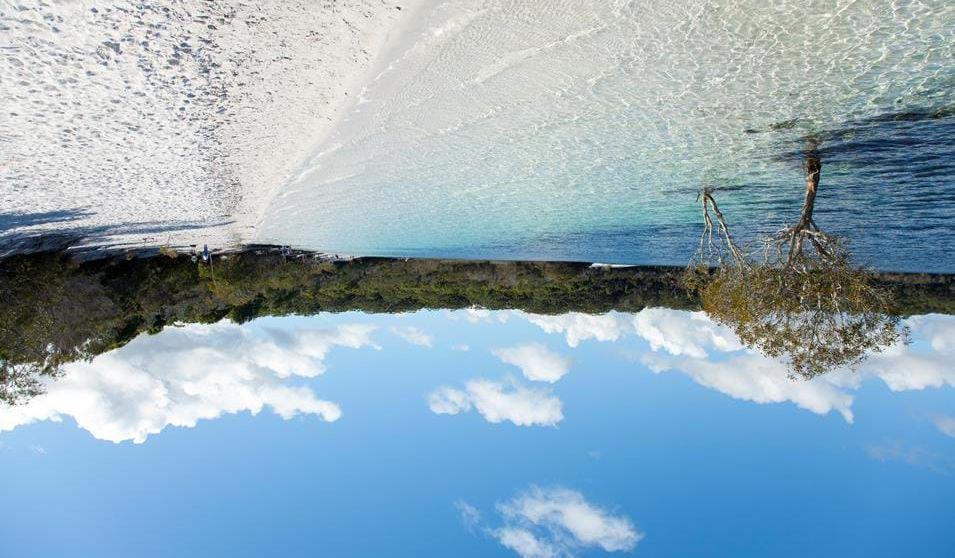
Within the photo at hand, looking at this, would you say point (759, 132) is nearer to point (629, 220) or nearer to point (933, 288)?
point (629, 220)

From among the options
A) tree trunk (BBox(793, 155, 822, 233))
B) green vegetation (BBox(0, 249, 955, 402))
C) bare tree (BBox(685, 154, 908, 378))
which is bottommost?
green vegetation (BBox(0, 249, 955, 402))

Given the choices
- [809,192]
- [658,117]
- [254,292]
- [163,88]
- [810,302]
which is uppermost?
[658,117]

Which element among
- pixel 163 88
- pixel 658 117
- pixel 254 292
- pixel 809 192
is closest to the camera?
pixel 163 88

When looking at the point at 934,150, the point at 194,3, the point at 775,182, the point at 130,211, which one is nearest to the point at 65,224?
the point at 130,211

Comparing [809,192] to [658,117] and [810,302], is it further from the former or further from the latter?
A: [658,117]

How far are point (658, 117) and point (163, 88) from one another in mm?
7908

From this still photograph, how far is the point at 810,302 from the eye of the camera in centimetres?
1108

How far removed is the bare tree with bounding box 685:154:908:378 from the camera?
10.8 metres

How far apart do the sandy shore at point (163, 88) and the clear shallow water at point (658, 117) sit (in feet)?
2.50

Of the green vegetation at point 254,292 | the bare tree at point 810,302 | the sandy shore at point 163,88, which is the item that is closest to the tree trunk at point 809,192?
the bare tree at point 810,302

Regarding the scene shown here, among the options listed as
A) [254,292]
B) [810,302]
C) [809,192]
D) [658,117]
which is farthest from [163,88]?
[254,292]

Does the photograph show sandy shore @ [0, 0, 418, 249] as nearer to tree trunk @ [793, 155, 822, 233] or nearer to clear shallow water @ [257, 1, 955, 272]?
clear shallow water @ [257, 1, 955, 272]

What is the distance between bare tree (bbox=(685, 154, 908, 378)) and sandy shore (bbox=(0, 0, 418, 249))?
28.8 ft

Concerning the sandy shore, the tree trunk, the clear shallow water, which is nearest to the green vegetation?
the clear shallow water
